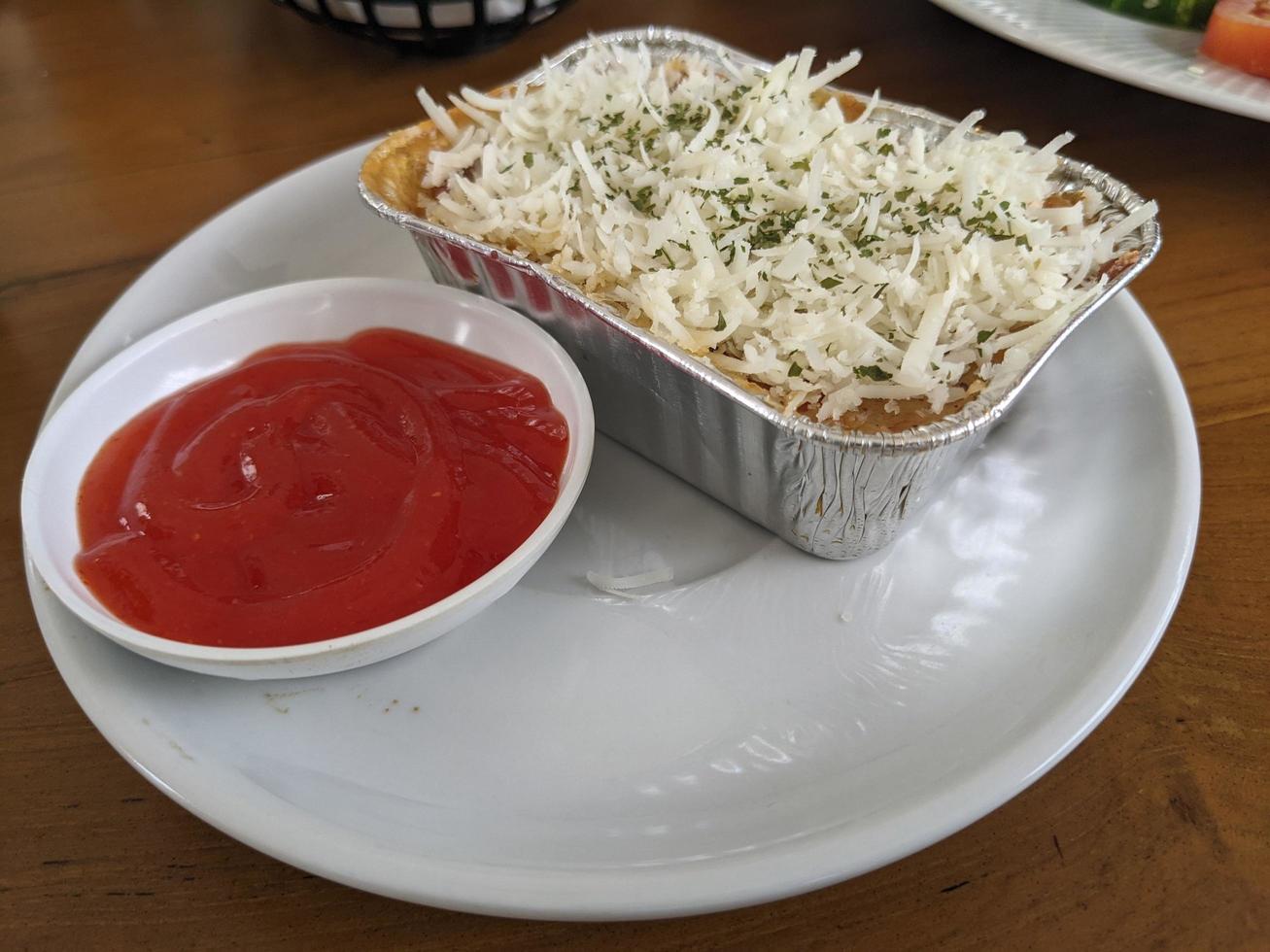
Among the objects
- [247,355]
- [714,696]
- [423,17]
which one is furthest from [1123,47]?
[247,355]

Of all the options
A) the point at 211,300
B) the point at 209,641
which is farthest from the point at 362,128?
the point at 209,641

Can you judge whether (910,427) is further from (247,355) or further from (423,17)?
(423,17)

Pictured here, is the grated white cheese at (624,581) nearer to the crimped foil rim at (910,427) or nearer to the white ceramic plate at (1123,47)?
the crimped foil rim at (910,427)

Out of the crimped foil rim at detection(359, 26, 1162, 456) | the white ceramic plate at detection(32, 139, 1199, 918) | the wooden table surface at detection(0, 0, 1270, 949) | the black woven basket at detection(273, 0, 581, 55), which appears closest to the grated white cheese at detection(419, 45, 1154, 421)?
the crimped foil rim at detection(359, 26, 1162, 456)

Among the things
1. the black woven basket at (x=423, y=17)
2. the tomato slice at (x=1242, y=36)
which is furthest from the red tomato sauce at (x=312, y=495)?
the tomato slice at (x=1242, y=36)

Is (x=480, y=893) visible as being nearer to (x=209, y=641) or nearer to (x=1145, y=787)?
(x=209, y=641)

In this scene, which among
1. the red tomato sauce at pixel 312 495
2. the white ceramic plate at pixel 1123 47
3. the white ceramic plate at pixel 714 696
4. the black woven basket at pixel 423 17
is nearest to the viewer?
the white ceramic plate at pixel 714 696
